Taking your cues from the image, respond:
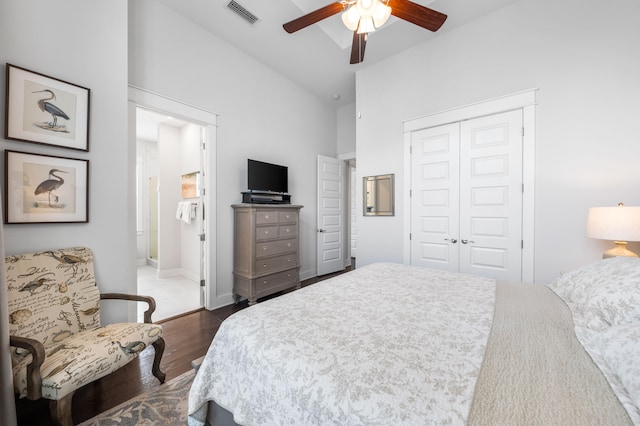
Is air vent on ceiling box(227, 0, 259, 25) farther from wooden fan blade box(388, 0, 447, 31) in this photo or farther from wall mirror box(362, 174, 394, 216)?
wall mirror box(362, 174, 394, 216)

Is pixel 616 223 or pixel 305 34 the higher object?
pixel 305 34

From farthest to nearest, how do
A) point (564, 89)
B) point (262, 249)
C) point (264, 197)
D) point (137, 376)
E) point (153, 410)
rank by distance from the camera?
1. point (264, 197)
2. point (262, 249)
3. point (564, 89)
4. point (137, 376)
5. point (153, 410)

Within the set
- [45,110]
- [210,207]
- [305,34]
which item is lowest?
[210,207]

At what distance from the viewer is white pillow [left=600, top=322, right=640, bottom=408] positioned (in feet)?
2.23

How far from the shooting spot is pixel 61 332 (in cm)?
160

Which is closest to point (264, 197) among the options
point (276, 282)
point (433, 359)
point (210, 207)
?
point (210, 207)

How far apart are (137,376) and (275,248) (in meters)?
1.83

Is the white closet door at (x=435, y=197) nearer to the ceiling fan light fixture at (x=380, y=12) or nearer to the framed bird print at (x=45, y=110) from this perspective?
the ceiling fan light fixture at (x=380, y=12)

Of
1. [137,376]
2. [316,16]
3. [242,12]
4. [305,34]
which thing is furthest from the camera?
[305,34]

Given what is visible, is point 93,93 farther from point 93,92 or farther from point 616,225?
point 616,225

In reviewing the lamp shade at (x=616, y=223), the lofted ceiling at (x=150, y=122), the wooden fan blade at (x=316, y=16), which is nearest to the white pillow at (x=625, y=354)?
the lamp shade at (x=616, y=223)

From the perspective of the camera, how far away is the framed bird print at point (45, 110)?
158 centimetres

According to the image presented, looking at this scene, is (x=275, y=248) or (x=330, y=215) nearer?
(x=275, y=248)

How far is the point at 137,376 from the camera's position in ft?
6.02
